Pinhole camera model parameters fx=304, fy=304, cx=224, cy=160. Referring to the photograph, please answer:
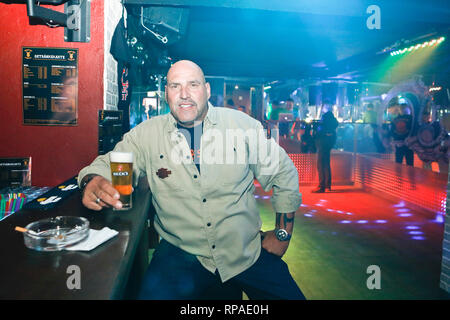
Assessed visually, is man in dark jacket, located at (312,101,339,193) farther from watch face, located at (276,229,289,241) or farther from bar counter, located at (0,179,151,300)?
bar counter, located at (0,179,151,300)

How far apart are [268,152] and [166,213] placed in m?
0.74

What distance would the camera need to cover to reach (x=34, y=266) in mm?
1045

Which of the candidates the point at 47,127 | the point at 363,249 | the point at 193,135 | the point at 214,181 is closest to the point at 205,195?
the point at 214,181

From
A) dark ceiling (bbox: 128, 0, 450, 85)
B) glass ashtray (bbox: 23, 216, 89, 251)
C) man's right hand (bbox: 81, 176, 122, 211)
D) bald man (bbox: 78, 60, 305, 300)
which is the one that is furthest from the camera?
dark ceiling (bbox: 128, 0, 450, 85)

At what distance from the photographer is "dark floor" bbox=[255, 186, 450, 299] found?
2793mm

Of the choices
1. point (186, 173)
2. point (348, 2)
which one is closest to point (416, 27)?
point (348, 2)

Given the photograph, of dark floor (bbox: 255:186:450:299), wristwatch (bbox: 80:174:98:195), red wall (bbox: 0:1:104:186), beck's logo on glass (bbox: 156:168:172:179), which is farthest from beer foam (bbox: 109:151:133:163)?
dark floor (bbox: 255:186:450:299)

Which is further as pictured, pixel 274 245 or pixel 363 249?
pixel 363 249

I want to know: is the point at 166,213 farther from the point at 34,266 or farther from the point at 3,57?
the point at 3,57

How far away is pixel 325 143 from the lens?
6867 mm

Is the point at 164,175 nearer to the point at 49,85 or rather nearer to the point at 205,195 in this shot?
the point at 205,195

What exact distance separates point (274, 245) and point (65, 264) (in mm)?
1204

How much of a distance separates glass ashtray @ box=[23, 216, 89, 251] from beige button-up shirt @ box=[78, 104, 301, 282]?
15.9 inches
